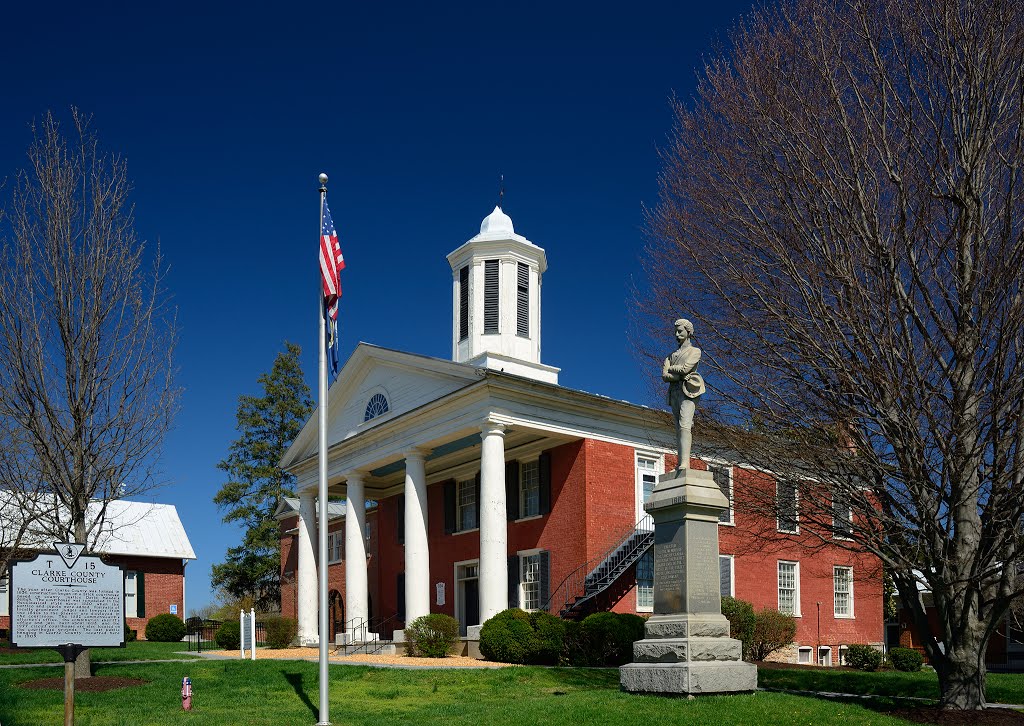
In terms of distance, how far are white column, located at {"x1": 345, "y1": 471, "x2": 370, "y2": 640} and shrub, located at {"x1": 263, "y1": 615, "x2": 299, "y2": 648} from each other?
4537 mm

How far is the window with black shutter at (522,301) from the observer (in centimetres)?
3325

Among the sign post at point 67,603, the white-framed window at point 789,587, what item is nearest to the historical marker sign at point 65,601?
the sign post at point 67,603

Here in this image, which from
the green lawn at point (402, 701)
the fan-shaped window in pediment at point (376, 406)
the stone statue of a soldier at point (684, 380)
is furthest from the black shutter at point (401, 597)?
→ the stone statue of a soldier at point (684, 380)

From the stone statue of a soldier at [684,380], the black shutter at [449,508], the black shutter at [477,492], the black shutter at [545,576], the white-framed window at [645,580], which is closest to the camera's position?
the stone statue of a soldier at [684,380]

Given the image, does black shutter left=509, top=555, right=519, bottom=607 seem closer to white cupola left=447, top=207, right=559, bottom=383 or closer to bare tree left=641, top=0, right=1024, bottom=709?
white cupola left=447, top=207, right=559, bottom=383

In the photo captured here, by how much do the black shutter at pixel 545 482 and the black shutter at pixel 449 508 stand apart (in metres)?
5.41

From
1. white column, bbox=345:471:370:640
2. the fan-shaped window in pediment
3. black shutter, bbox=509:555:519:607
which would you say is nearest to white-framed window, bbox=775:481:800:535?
black shutter, bbox=509:555:519:607

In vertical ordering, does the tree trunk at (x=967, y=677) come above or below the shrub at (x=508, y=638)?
above

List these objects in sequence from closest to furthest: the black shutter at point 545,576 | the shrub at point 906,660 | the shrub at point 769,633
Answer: the shrub at point 769,633 < the shrub at point 906,660 < the black shutter at point 545,576

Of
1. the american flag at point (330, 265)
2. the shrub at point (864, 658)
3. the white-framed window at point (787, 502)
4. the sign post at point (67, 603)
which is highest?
the american flag at point (330, 265)

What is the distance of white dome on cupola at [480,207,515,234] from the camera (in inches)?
1345

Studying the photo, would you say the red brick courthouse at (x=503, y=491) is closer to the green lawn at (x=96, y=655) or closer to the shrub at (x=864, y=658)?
the shrub at (x=864, y=658)

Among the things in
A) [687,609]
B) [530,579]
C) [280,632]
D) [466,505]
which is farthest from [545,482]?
[687,609]

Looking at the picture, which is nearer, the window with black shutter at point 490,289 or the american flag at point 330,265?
the american flag at point 330,265
